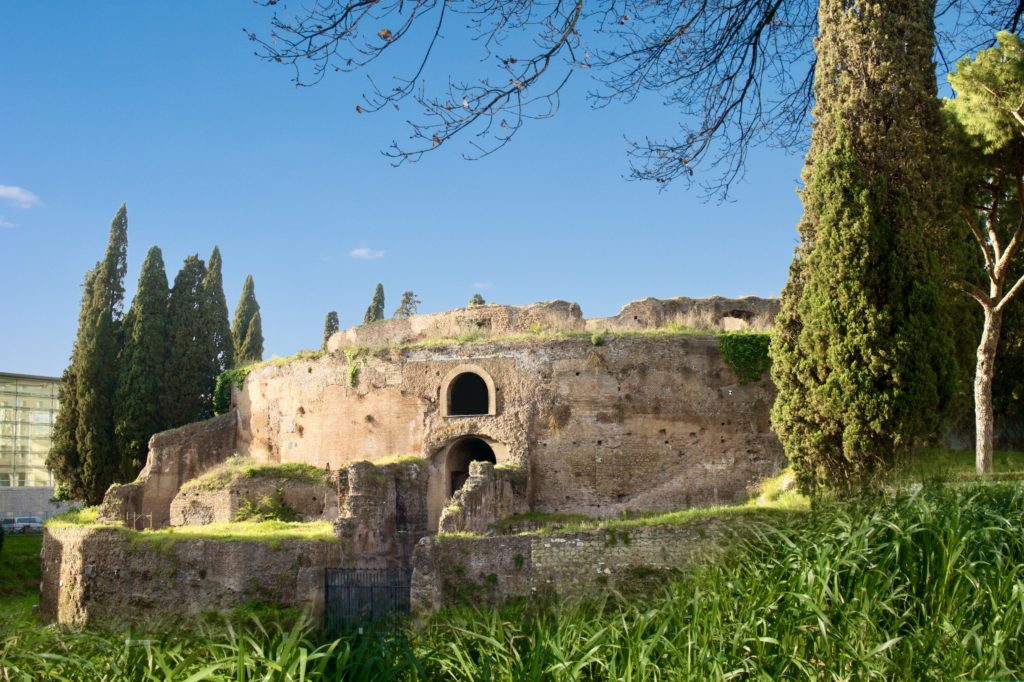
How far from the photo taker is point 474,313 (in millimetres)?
25219

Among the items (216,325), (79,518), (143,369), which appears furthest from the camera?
(216,325)

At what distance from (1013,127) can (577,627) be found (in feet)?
40.5

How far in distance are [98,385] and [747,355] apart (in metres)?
21.0

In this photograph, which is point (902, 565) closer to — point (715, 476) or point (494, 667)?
point (494, 667)

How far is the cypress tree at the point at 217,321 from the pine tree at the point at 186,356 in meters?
0.29

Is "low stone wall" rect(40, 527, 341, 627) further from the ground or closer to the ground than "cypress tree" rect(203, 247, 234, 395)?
closer to the ground

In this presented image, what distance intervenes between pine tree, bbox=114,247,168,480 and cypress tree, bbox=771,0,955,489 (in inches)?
882

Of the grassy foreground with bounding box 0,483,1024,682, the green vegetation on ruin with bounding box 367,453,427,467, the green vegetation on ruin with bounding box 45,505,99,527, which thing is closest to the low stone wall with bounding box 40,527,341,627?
the green vegetation on ruin with bounding box 45,505,99,527

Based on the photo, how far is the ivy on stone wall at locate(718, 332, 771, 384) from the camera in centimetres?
2064

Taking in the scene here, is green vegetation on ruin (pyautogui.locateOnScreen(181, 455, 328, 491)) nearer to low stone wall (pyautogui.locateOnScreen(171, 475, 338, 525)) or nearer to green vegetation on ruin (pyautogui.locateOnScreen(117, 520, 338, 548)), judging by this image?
low stone wall (pyautogui.locateOnScreen(171, 475, 338, 525))

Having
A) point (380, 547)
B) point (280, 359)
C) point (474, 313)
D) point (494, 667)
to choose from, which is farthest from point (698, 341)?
point (494, 667)

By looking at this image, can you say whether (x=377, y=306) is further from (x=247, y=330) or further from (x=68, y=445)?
(x=68, y=445)

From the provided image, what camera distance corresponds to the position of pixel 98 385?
30.8m

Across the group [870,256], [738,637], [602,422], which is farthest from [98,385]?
[738,637]
